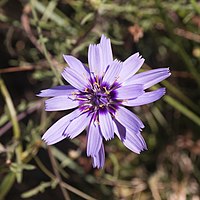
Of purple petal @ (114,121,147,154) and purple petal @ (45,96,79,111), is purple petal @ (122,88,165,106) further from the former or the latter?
purple petal @ (45,96,79,111)

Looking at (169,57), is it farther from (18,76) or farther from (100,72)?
(100,72)

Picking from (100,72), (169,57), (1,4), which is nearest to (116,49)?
(169,57)

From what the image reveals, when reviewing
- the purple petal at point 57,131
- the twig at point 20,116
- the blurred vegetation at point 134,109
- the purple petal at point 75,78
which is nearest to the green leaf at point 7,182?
the blurred vegetation at point 134,109

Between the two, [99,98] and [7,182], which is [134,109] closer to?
[7,182]

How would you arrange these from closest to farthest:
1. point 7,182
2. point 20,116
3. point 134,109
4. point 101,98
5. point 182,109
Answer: point 101,98
point 7,182
point 182,109
point 20,116
point 134,109

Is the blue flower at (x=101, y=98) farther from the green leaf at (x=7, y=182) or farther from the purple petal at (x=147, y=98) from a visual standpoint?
the green leaf at (x=7, y=182)

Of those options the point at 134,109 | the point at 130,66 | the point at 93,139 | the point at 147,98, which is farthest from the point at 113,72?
the point at 134,109

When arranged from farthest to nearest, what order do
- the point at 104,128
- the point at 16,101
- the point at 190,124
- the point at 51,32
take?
the point at 16,101 < the point at 190,124 < the point at 51,32 < the point at 104,128
